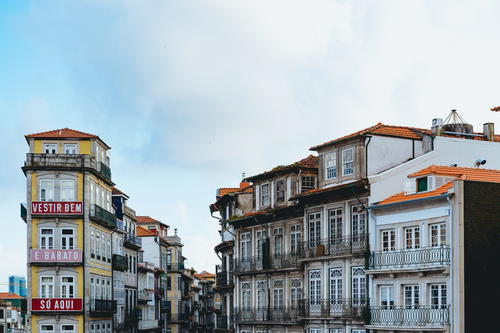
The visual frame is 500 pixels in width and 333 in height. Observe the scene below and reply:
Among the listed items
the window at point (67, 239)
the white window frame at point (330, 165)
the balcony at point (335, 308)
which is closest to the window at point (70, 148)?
the window at point (67, 239)

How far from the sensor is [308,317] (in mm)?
54406

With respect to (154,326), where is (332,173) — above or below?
above

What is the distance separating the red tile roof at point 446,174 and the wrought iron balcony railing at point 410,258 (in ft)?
8.33

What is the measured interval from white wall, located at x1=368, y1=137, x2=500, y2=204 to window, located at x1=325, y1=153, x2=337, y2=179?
426cm

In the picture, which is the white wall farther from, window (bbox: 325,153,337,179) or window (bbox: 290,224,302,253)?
window (bbox: 290,224,302,253)

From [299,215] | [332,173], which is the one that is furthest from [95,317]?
[332,173]

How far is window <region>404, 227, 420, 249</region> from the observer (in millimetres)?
45875

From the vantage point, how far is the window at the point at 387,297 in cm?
4731

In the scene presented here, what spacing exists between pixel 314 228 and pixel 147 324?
4510 centimetres

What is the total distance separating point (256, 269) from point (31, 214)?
57.1 ft

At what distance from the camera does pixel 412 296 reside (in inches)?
1801

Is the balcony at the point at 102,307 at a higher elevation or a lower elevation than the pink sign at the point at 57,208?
lower

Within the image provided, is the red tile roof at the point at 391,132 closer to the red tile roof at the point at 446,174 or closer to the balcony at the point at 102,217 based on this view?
the red tile roof at the point at 446,174

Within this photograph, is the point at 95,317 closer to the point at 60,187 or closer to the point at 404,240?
the point at 60,187
